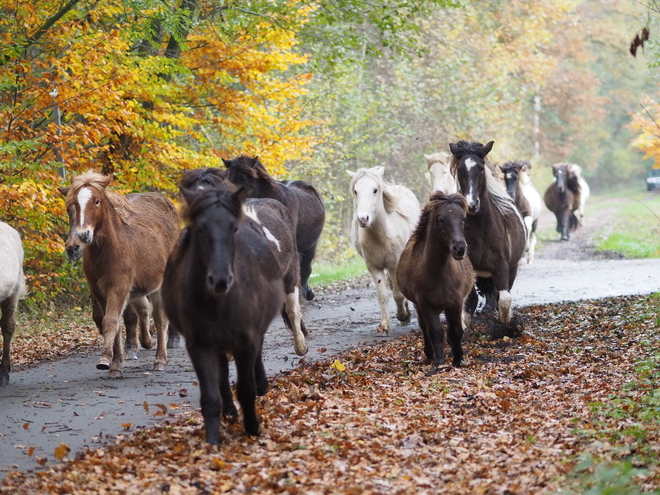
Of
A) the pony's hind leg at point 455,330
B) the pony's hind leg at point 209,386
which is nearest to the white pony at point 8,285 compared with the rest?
the pony's hind leg at point 209,386

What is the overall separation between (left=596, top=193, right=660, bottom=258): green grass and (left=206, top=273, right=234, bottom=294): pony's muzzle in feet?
50.8

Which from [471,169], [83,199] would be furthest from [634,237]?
[83,199]

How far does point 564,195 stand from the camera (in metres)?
32.1

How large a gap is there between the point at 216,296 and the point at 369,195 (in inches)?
270

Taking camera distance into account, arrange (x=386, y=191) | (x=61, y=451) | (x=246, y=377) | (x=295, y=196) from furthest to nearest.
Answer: (x=295, y=196)
(x=386, y=191)
(x=246, y=377)
(x=61, y=451)

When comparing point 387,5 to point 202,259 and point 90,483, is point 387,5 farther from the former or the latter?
point 90,483

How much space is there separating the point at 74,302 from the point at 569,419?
12.3 meters

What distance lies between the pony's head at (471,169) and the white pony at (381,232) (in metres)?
1.69

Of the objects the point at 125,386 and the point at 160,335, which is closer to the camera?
the point at 125,386

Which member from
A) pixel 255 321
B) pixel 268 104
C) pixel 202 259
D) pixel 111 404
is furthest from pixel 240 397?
pixel 268 104

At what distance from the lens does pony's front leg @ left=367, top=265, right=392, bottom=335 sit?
496 inches

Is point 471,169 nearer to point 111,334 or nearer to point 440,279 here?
point 440,279

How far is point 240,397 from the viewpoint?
257 inches

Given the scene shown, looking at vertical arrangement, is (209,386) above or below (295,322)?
above
